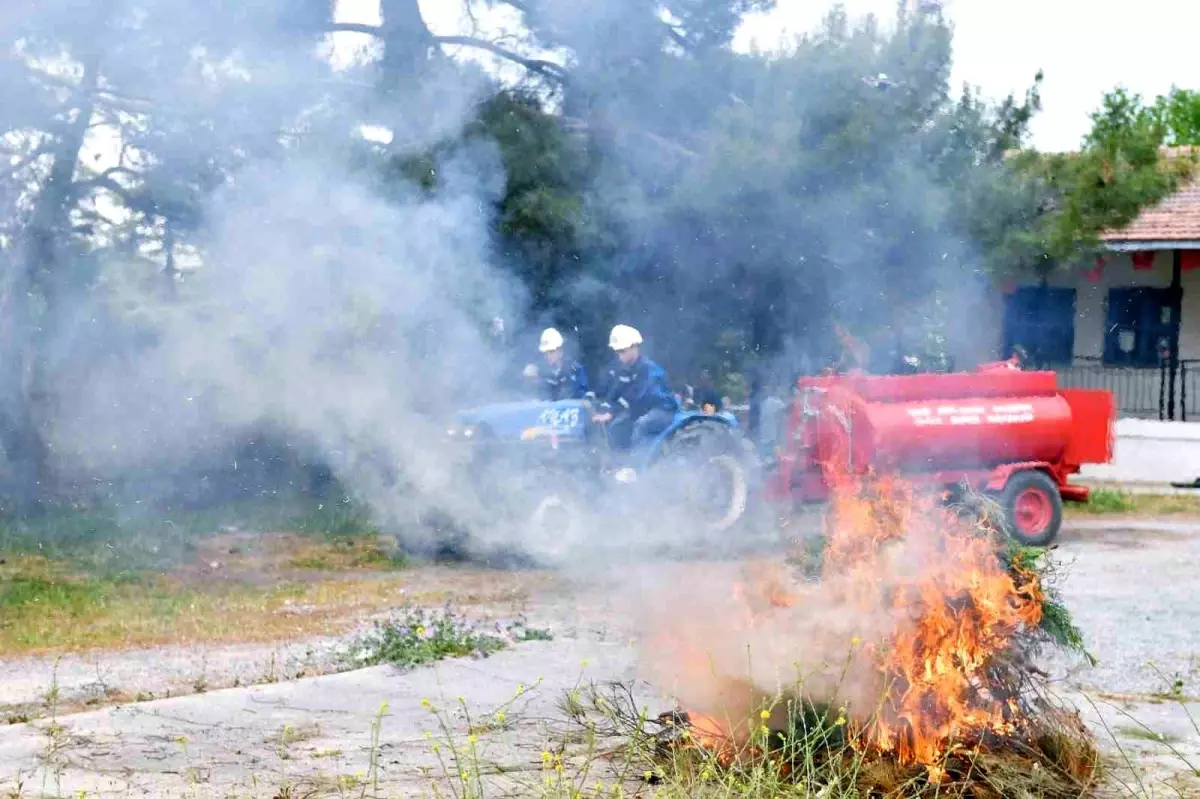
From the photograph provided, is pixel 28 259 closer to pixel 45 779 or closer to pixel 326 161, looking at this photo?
pixel 326 161

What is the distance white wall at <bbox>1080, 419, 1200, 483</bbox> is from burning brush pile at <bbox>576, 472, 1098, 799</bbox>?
13523 mm

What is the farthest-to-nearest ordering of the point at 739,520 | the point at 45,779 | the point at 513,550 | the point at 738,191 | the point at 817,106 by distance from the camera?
the point at 739,520, the point at 513,550, the point at 738,191, the point at 817,106, the point at 45,779

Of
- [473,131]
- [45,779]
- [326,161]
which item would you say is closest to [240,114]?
[326,161]

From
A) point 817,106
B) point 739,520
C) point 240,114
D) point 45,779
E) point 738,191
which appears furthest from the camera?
point 739,520

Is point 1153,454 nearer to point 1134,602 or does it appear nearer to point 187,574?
point 1134,602

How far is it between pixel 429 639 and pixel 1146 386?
16524 millimetres

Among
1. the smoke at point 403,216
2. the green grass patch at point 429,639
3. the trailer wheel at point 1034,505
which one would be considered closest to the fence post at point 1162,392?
the trailer wheel at point 1034,505

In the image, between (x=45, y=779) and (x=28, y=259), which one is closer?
(x=45, y=779)

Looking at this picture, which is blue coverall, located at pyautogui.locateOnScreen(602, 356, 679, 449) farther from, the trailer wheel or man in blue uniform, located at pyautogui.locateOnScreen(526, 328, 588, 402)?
the trailer wheel

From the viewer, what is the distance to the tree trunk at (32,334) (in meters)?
9.11

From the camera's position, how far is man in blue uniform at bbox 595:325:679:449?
11.0 m

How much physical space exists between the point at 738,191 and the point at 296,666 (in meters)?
4.85

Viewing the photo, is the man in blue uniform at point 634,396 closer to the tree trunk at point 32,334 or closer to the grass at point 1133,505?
the tree trunk at point 32,334

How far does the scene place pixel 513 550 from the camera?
412 inches
